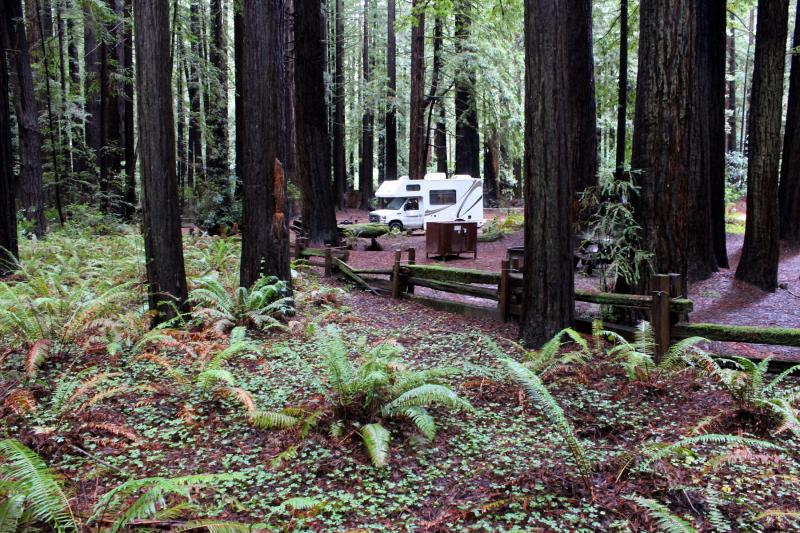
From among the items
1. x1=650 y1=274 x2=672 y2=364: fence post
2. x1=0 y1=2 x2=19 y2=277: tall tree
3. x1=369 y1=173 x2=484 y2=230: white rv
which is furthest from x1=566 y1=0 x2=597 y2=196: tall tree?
x1=369 y1=173 x2=484 y2=230: white rv

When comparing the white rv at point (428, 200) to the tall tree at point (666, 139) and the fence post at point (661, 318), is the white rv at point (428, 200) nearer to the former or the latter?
the tall tree at point (666, 139)

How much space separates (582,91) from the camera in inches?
504

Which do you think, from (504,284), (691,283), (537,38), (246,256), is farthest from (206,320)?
(691,283)

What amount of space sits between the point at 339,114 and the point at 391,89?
531cm

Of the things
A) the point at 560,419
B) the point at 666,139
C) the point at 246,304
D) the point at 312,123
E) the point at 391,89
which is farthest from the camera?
the point at 391,89

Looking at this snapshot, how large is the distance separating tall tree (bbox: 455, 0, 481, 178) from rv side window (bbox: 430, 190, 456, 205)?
126 inches

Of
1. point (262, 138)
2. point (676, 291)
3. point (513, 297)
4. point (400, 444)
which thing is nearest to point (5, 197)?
point (262, 138)

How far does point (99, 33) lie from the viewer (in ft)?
44.8

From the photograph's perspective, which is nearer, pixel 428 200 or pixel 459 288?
pixel 459 288

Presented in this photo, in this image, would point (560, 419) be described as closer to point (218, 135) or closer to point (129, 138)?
point (218, 135)

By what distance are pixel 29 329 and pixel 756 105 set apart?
1267 cm

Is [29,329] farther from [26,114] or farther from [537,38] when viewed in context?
[26,114]

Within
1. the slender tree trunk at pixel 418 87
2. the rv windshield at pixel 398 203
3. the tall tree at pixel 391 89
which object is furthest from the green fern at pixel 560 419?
the tall tree at pixel 391 89

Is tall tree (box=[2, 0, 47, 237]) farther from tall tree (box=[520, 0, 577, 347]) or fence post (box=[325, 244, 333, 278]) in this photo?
tall tree (box=[520, 0, 577, 347])
